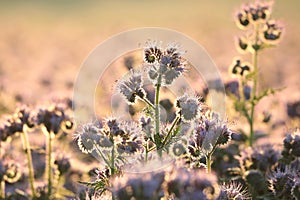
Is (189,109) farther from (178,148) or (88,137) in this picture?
(88,137)

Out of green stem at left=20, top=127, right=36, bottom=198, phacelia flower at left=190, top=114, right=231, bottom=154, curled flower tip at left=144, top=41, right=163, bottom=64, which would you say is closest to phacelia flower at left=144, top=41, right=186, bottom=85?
curled flower tip at left=144, top=41, right=163, bottom=64

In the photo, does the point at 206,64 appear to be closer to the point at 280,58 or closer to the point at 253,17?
the point at 253,17

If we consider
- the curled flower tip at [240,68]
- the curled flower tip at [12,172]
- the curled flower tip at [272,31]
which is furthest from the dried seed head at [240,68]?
the curled flower tip at [12,172]

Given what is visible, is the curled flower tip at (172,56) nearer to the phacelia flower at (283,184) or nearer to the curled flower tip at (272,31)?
the phacelia flower at (283,184)

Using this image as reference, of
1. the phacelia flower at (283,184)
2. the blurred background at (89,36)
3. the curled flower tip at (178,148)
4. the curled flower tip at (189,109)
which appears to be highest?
the blurred background at (89,36)

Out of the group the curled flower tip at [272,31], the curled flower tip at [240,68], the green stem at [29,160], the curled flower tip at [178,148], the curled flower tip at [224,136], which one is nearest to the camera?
the curled flower tip at [224,136]

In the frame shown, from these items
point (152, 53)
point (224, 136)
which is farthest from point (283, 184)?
point (152, 53)

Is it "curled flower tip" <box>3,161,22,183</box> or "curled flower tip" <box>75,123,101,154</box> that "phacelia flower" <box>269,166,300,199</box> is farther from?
"curled flower tip" <box>3,161,22,183</box>

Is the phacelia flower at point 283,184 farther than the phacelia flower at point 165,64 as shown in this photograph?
Yes
